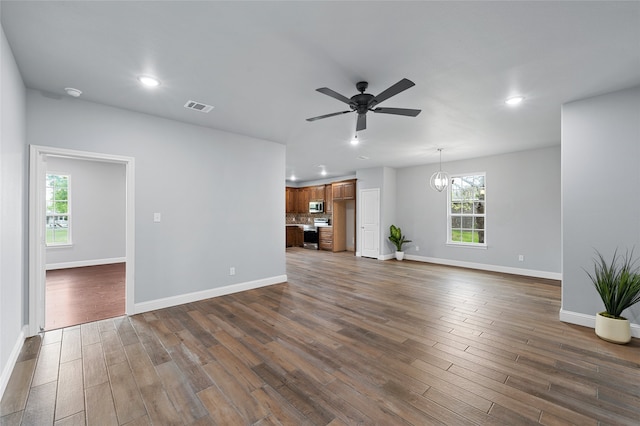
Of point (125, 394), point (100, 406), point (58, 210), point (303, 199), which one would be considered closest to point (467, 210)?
point (303, 199)

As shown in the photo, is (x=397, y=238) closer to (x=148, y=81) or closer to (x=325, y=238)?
(x=325, y=238)

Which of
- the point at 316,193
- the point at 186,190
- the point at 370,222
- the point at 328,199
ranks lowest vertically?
the point at 370,222

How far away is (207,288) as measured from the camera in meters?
4.21

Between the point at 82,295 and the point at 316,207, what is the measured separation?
275 inches

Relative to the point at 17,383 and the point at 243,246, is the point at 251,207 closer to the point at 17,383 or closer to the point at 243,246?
the point at 243,246

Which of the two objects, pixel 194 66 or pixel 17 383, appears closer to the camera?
pixel 17 383

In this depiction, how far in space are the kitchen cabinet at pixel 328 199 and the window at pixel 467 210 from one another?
12.9 feet

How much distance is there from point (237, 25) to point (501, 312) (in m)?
4.39

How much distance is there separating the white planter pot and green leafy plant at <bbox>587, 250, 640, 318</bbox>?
14 cm

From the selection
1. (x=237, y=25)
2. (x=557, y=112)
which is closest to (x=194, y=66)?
(x=237, y=25)

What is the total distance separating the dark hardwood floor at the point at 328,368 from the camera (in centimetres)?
182

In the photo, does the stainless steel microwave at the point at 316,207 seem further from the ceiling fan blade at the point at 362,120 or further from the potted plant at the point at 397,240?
the ceiling fan blade at the point at 362,120

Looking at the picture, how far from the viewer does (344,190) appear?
9070 mm

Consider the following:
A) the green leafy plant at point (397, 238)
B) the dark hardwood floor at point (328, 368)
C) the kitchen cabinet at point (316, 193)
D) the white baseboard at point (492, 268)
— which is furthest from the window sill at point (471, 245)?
the kitchen cabinet at point (316, 193)
